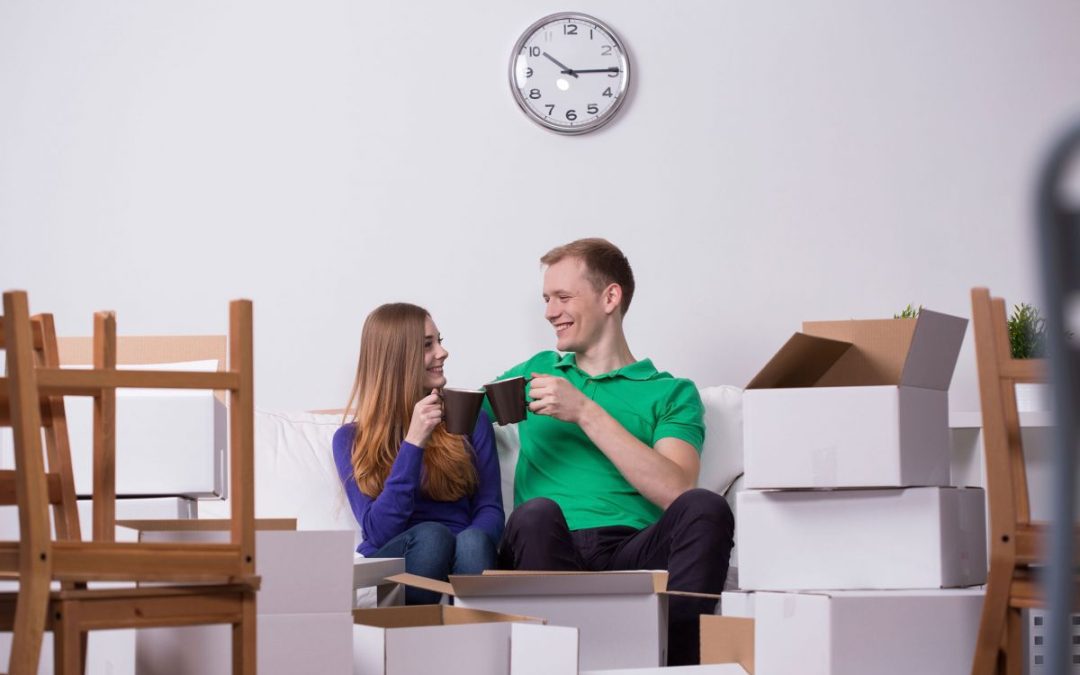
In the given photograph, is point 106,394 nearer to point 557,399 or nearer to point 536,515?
point 536,515

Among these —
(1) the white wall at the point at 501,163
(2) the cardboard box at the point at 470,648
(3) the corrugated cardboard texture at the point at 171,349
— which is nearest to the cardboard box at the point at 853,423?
(2) the cardboard box at the point at 470,648

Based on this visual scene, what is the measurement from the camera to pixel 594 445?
2.75m

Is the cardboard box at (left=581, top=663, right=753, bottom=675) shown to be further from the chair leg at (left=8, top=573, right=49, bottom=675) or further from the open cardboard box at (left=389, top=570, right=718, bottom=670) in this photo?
the chair leg at (left=8, top=573, right=49, bottom=675)

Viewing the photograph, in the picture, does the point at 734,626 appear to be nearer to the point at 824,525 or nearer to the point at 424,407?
the point at 824,525

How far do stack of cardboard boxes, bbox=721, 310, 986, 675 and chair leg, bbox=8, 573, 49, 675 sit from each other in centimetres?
101

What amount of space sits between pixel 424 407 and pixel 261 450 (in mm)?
459

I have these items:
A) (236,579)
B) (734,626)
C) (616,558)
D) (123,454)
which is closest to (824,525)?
(734,626)

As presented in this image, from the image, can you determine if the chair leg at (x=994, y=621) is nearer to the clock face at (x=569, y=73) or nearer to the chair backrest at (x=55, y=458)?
the chair backrest at (x=55, y=458)

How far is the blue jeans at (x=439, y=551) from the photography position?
243 centimetres

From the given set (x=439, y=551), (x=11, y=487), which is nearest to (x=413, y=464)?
(x=439, y=551)

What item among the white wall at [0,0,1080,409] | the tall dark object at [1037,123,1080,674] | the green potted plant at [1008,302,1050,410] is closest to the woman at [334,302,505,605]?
the white wall at [0,0,1080,409]

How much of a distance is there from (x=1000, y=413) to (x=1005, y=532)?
154mm

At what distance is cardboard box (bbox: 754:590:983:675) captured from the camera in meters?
1.71

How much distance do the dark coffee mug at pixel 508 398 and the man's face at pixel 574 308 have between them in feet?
1.53
